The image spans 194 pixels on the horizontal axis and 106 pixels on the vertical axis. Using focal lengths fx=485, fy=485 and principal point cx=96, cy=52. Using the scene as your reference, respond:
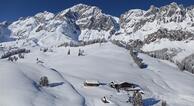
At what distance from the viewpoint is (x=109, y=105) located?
110062mm

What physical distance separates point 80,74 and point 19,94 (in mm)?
64740

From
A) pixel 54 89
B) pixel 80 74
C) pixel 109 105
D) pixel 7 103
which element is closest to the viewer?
pixel 7 103

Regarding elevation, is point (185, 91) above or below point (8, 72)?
below

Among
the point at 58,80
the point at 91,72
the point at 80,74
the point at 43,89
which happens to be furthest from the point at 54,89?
the point at 91,72

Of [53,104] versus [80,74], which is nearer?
[53,104]

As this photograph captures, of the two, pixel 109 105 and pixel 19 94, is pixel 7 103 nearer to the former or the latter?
pixel 19 94

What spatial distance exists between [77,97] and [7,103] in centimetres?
2224

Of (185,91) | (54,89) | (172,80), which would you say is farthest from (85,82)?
(172,80)

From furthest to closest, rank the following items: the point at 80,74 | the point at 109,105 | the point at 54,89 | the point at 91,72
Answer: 1. the point at 91,72
2. the point at 80,74
3. the point at 54,89
4. the point at 109,105

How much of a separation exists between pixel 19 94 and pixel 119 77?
75.1 m

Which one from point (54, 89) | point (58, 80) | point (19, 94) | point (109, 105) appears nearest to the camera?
point (19, 94)

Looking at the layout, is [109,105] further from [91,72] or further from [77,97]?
[91,72]

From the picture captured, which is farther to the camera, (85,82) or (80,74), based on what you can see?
(80,74)

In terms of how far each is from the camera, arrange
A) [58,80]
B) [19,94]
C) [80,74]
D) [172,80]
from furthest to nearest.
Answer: [172,80] < [80,74] < [58,80] < [19,94]
